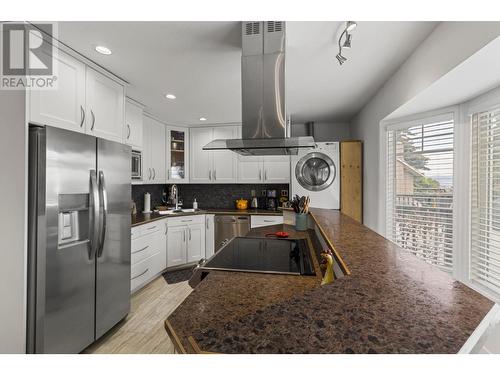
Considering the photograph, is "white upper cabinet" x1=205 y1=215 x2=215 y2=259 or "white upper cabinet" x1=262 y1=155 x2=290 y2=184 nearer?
"white upper cabinet" x1=205 y1=215 x2=215 y2=259

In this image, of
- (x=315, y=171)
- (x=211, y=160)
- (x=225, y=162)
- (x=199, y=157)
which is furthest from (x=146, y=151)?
(x=315, y=171)

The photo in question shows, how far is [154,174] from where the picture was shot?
3.83 metres

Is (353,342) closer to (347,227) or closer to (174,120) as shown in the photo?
(347,227)

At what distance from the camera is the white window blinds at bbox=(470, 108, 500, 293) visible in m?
1.78

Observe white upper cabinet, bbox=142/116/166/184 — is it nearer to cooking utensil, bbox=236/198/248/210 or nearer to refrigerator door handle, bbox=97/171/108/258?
cooking utensil, bbox=236/198/248/210

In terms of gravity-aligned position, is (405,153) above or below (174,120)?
below

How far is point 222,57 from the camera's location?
1990 millimetres

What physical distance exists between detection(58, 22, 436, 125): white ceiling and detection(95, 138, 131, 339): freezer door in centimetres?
74

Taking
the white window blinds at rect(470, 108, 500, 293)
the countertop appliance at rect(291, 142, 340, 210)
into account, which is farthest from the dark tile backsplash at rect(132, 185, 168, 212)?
the white window blinds at rect(470, 108, 500, 293)

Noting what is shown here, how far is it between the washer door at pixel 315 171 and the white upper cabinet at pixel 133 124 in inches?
89.5

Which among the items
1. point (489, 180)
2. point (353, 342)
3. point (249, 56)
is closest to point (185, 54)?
point (249, 56)

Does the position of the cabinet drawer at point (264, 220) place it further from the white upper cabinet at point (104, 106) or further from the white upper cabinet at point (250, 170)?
the white upper cabinet at point (104, 106)

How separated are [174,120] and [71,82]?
222cm

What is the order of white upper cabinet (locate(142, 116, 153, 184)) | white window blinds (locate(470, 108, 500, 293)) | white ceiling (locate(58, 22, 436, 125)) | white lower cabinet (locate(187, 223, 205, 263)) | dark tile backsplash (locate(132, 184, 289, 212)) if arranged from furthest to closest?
dark tile backsplash (locate(132, 184, 289, 212)), white lower cabinet (locate(187, 223, 205, 263)), white upper cabinet (locate(142, 116, 153, 184)), white window blinds (locate(470, 108, 500, 293)), white ceiling (locate(58, 22, 436, 125))
